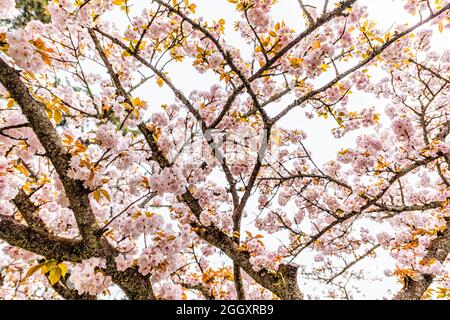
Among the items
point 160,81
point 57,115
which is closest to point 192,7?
point 160,81

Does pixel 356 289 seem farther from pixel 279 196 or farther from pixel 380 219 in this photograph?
pixel 279 196

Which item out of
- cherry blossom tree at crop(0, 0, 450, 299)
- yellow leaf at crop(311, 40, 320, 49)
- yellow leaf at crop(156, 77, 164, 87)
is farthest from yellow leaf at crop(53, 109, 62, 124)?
yellow leaf at crop(311, 40, 320, 49)

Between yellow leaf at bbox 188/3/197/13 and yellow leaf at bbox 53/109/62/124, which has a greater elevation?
yellow leaf at bbox 188/3/197/13

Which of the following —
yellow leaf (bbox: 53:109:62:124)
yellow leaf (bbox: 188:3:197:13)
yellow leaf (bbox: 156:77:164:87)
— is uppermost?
yellow leaf (bbox: 188:3:197:13)

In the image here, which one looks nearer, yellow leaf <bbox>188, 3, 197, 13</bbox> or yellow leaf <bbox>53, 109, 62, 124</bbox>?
yellow leaf <bbox>53, 109, 62, 124</bbox>

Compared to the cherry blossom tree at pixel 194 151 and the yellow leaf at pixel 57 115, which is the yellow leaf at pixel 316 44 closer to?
the cherry blossom tree at pixel 194 151

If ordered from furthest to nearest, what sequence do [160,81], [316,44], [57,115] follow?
[160,81], [316,44], [57,115]

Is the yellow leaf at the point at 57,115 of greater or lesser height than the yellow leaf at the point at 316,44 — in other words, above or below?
below

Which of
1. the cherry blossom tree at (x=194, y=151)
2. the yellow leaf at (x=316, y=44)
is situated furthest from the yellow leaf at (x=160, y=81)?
the yellow leaf at (x=316, y=44)

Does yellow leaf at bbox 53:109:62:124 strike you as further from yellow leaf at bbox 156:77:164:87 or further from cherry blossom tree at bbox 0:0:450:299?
yellow leaf at bbox 156:77:164:87

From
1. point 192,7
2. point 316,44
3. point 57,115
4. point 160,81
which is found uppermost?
point 192,7

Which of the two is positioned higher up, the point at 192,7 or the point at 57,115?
the point at 192,7

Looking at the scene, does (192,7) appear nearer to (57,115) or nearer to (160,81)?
(160,81)
